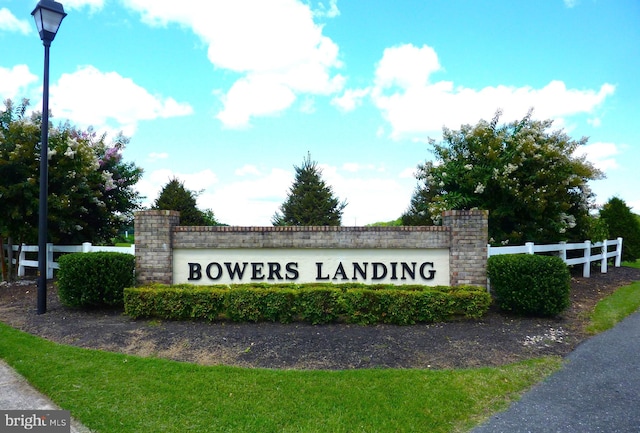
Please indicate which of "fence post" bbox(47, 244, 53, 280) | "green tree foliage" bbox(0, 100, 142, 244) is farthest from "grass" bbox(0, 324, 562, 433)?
"fence post" bbox(47, 244, 53, 280)

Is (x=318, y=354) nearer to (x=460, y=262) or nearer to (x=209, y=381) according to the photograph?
(x=209, y=381)

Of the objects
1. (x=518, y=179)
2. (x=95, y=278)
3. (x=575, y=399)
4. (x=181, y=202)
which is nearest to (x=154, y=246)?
(x=95, y=278)

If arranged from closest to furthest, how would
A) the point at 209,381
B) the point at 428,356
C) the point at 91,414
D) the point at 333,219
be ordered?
the point at 91,414 < the point at 209,381 < the point at 428,356 < the point at 333,219

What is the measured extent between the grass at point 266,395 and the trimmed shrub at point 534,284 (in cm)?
205

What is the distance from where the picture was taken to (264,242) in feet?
26.8

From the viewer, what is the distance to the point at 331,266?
26.9ft

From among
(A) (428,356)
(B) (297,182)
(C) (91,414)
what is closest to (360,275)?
(A) (428,356)

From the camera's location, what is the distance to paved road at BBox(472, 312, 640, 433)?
3.82 metres

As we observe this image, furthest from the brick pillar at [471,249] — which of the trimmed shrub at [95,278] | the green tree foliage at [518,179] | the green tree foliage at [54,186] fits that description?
the green tree foliage at [54,186]

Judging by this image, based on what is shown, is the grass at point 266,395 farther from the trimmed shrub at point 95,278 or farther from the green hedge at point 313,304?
the trimmed shrub at point 95,278

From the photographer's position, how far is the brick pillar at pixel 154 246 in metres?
8.18

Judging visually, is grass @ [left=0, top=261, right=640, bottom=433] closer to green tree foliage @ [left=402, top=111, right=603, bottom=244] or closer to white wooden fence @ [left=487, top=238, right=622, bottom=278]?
white wooden fence @ [left=487, top=238, right=622, bottom=278]

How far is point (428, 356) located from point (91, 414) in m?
3.88

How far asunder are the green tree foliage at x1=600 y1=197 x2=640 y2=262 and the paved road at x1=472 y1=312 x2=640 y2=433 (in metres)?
14.5
